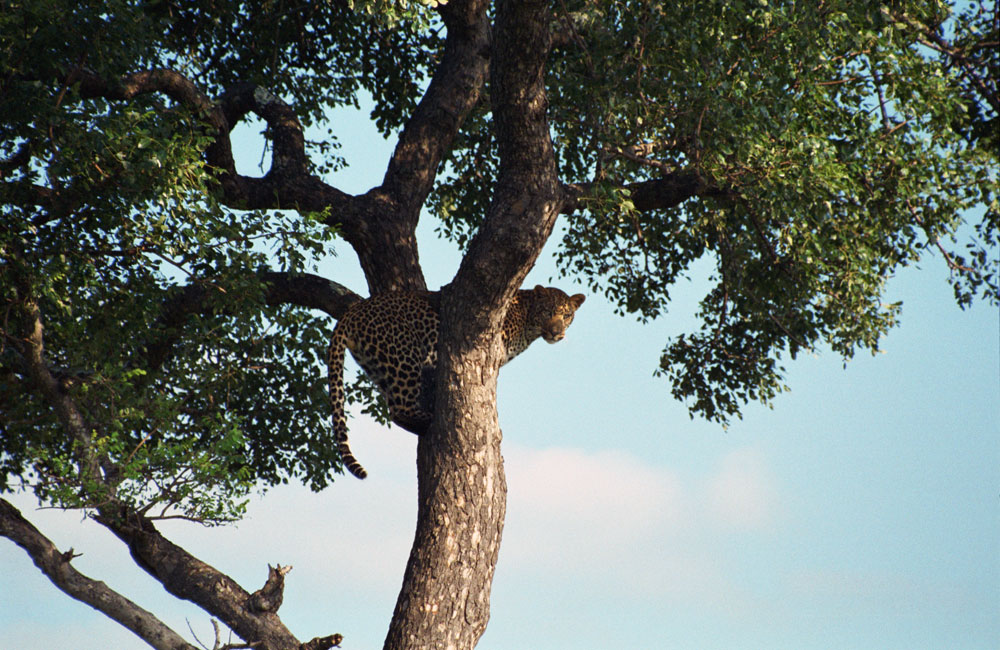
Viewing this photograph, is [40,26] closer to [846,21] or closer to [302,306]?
[302,306]

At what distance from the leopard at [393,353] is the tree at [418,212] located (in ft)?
1.41

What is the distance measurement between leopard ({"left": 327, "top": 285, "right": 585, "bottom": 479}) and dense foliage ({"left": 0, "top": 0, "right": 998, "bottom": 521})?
62cm

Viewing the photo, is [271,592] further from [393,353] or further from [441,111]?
[441,111]

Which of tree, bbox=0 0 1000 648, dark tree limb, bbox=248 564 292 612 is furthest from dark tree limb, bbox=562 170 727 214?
dark tree limb, bbox=248 564 292 612

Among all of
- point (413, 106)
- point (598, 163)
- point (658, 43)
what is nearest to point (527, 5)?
point (658, 43)

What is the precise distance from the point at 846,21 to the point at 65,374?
665 centimetres

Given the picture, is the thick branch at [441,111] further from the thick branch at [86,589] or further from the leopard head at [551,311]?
the thick branch at [86,589]

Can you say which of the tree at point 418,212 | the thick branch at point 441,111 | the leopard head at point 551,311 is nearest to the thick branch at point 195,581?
the tree at point 418,212

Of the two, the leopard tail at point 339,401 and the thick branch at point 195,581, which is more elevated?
the leopard tail at point 339,401

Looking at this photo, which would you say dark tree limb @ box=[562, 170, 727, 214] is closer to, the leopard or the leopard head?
the leopard head

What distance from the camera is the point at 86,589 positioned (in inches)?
296

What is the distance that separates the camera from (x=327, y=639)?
6980 mm

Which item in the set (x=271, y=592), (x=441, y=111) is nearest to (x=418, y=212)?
(x=441, y=111)

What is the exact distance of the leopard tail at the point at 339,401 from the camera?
7.72 meters
